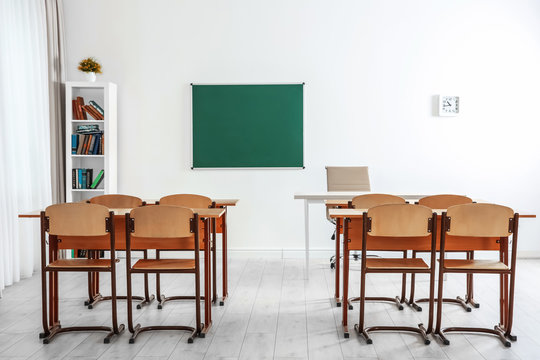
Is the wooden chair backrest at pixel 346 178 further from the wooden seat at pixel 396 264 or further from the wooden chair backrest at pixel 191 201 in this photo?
the wooden seat at pixel 396 264

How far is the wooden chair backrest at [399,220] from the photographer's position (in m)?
3.25

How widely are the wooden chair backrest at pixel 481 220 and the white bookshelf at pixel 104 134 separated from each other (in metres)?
4.07

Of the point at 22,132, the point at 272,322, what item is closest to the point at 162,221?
the point at 272,322

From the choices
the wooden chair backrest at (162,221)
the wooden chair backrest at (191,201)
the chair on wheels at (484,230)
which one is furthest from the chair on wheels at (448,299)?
the wooden chair backrest at (162,221)

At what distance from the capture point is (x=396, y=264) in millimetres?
3398

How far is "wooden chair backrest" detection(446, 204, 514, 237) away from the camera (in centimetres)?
322

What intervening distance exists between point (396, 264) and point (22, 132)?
12.8 ft

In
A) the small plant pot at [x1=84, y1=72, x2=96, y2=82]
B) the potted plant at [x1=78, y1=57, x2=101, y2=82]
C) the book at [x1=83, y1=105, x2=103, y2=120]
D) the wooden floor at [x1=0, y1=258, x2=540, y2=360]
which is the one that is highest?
the potted plant at [x1=78, y1=57, x2=101, y2=82]

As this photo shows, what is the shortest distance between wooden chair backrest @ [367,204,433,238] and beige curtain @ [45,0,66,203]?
3.98m

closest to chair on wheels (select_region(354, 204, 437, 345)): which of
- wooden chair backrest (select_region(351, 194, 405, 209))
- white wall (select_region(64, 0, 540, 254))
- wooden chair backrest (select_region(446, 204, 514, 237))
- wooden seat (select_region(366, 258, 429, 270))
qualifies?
wooden seat (select_region(366, 258, 429, 270))

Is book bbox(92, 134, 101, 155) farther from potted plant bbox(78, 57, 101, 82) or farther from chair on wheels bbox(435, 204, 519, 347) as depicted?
chair on wheels bbox(435, 204, 519, 347)

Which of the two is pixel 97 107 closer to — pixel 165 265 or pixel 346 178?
pixel 346 178

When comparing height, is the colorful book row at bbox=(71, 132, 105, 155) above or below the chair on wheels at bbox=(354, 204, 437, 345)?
above

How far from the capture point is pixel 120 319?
12.5 feet
